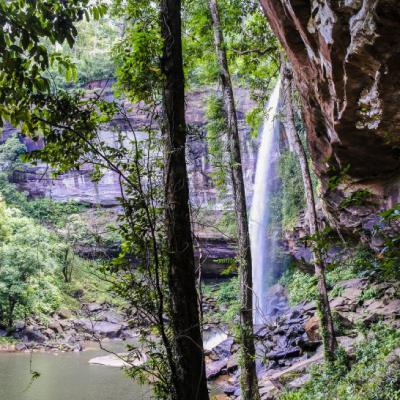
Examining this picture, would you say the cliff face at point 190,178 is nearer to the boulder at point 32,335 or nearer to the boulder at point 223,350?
the boulder at point 32,335

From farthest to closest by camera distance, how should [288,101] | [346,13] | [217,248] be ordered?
[217,248] → [288,101] → [346,13]

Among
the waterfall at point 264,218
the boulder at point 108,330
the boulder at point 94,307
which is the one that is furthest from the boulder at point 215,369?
the boulder at point 94,307

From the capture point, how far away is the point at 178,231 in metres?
2.79

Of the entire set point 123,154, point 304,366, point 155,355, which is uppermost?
point 123,154

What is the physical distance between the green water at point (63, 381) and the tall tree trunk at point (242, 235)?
2.21m

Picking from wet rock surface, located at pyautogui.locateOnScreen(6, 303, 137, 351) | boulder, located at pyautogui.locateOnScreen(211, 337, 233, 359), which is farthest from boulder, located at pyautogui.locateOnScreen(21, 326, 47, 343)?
boulder, located at pyautogui.locateOnScreen(211, 337, 233, 359)

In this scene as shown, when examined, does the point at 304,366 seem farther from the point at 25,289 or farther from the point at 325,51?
the point at 25,289

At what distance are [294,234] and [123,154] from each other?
726 inches

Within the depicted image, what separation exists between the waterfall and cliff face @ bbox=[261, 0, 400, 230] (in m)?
13.6

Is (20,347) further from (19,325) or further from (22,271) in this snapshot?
(22,271)

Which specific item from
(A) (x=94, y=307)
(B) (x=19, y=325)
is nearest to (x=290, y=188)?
(A) (x=94, y=307)

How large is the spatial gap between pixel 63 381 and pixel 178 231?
11.2 metres

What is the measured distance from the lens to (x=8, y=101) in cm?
223

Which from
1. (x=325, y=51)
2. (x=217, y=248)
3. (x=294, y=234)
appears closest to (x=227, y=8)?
(x=325, y=51)
